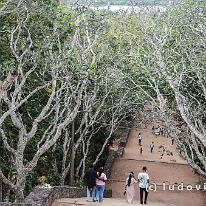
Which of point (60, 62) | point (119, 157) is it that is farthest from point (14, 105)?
point (119, 157)

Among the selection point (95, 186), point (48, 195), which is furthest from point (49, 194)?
point (95, 186)

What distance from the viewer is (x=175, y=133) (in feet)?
64.0

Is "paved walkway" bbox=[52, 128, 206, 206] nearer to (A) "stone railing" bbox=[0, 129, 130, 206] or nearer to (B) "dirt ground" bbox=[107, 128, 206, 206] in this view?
(B) "dirt ground" bbox=[107, 128, 206, 206]

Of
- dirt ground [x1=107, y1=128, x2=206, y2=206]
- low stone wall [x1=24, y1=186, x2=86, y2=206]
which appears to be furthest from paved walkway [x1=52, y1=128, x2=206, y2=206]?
low stone wall [x1=24, y1=186, x2=86, y2=206]

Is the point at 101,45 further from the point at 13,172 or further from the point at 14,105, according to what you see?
the point at 14,105

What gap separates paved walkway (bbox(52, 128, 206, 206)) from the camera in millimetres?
25125

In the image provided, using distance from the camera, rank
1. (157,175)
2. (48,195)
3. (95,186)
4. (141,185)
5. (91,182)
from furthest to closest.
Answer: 1. (157,175)
2. (141,185)
3. (95,186)
4. (91,182)
5. (48,195)

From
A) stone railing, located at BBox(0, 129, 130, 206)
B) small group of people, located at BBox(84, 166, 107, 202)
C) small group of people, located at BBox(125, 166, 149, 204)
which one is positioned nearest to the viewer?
stone railing, located at BBox(0, 129, 130, 206)

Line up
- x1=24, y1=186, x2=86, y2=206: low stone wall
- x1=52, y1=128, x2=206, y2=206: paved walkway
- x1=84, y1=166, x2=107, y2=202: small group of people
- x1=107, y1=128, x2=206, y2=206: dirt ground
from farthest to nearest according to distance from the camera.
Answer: x1=107, y1=128, x2=206, y2=206: dirt ground < x1=52, y1=128, x2=206, y2=206: paved walkway < x1=84, y1=166, x2=107, y2=202: small group of people < x1=24, y1=186, x2=86, y2=206: low stone wall

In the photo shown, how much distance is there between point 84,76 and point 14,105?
462cm

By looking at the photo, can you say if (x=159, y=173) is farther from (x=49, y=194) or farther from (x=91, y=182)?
(x=49, y=194)

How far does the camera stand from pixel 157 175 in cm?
3247

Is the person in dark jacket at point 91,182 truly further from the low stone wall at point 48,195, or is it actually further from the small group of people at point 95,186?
the low stone wall at point 48,195

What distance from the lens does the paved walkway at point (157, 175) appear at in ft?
82.4
